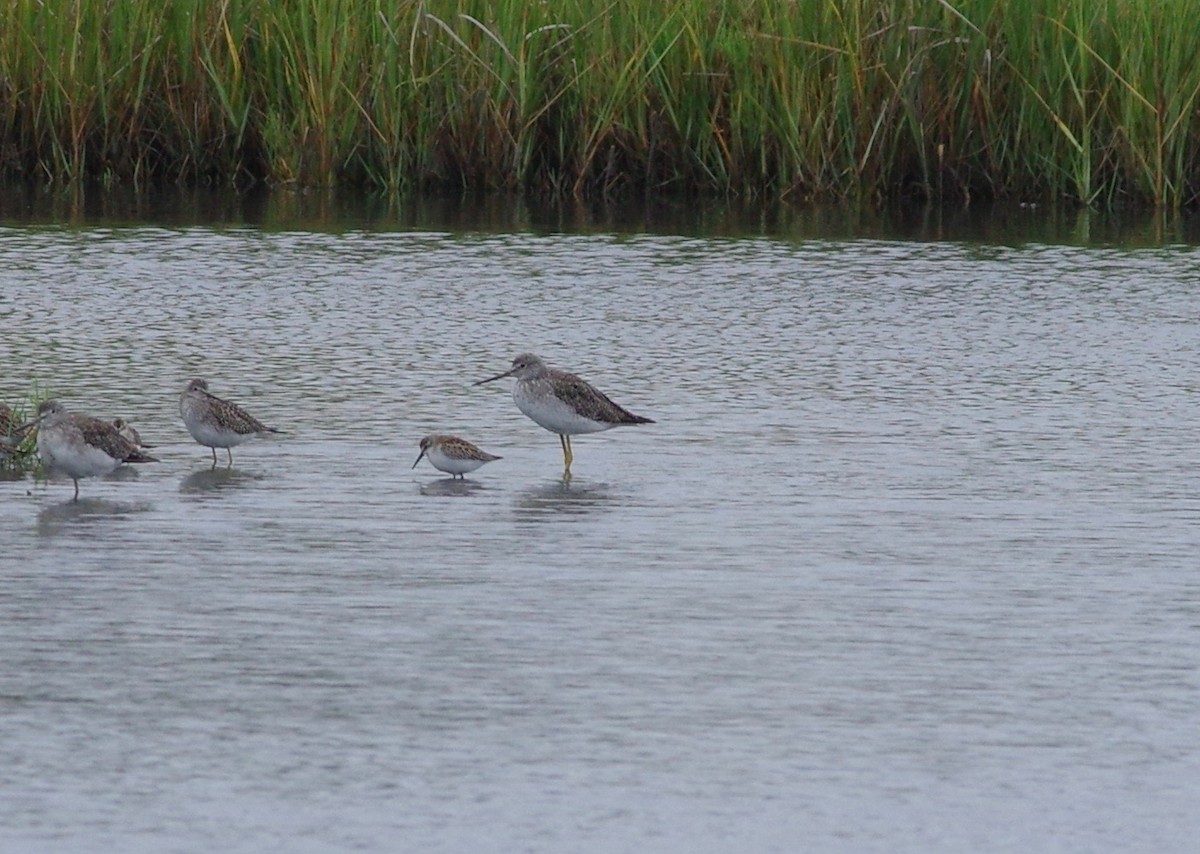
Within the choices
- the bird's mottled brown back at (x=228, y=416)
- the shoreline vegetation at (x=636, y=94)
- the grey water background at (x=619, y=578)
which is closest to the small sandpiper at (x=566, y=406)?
the grey water background at (x=619, y=578)

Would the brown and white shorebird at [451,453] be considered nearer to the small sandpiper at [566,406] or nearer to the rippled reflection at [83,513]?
the small sandpiper at [566,406]

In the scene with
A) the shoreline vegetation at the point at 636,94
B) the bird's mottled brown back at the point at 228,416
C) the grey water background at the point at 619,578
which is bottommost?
the grey water background at the point at 619,578

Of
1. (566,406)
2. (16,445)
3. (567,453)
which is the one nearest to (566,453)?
(567,453)

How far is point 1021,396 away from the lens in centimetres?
1295

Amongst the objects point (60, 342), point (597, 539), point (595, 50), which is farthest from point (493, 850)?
point (595, 50)

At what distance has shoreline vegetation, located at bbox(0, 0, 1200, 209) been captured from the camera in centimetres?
1936

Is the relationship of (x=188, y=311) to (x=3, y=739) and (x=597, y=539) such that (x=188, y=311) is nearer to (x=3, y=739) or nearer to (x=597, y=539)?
(x=597, y=539)

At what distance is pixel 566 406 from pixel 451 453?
0.78m

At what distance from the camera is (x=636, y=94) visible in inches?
783

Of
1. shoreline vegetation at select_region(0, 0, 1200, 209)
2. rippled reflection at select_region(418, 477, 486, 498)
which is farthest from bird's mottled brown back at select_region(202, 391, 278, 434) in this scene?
shoreline vegetation at select_region(0, 0, 1200, 209)

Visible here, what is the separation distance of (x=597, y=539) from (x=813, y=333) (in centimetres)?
583

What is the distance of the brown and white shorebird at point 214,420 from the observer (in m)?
10.7

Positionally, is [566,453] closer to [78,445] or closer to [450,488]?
[450,488]

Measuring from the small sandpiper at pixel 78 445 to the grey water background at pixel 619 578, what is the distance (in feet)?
0.56
